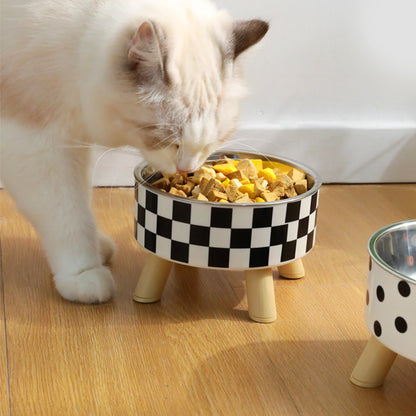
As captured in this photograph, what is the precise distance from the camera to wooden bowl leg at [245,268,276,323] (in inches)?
44.8

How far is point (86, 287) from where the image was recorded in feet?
3.85

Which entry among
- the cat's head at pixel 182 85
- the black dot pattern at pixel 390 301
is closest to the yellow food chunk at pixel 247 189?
the cat's head at pixel 182 85

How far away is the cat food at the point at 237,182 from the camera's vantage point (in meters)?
1.12

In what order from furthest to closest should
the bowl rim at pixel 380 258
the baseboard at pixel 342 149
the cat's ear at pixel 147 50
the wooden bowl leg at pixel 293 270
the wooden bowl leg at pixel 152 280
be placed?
the baseboard at pixel 342 149 < the wooden bowl leg at pixel 293 270 < the wooden bowl leg at pixel 152 280 < the cat's ear at pixel 147 50 < the bowl rim at pixel 380 258

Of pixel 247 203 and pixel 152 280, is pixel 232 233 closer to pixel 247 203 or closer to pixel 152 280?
pixel 247 203

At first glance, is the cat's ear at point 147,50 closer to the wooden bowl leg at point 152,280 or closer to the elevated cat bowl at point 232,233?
the elevated cat bowl at point 232,233

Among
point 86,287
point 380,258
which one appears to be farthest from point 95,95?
point 380,258

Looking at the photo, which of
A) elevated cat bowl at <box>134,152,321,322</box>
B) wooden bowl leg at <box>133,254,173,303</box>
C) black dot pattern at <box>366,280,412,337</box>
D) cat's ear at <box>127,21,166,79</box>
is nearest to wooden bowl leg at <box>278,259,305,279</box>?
elevated cat bowl at <box>134,152,321,322</box>

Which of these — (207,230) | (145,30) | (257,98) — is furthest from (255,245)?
(257,98)

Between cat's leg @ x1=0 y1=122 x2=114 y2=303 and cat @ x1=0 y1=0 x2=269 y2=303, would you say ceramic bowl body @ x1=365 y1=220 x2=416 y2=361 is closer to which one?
cat @ x1=0 y1=0 x2=269 y2=303

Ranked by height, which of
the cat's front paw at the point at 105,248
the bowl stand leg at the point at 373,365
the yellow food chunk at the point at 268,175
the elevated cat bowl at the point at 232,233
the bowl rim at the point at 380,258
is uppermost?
the bowl rim at the point at 380,258

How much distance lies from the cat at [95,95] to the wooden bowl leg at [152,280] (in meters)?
0.06

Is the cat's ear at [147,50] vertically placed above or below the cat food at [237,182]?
above

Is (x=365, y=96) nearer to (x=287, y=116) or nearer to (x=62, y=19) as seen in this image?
(x=287, y=116)
